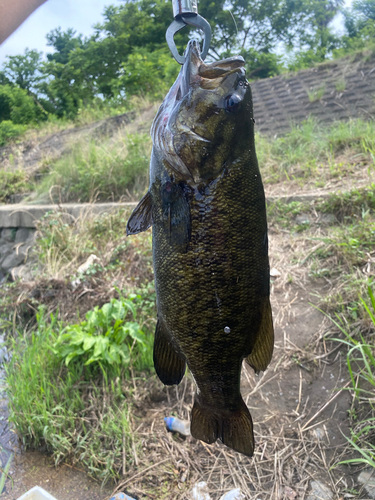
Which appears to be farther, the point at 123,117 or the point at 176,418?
the point at 123,117

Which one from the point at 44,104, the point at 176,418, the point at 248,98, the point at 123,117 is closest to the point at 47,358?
the point at 176,418

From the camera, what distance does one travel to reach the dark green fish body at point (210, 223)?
96 centimetres

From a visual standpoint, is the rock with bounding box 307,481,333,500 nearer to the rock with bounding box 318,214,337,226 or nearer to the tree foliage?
the rock with bounding box 318,214,337,226

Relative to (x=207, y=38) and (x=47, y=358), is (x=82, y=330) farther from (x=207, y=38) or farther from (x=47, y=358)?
(x=207, y=38)

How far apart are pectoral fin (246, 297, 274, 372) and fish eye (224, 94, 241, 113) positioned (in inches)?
23.7

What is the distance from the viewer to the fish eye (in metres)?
0.98

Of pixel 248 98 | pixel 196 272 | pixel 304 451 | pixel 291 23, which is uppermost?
pixel 291 23

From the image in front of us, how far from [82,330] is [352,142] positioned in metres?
4.78

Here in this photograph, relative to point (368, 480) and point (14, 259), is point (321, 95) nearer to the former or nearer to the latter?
point (14, 259)

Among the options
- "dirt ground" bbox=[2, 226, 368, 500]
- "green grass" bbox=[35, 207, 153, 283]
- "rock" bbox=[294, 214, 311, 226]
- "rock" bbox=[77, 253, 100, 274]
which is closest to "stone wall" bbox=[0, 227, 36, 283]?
"green grass" bbox=[35, 207, 153, 283]

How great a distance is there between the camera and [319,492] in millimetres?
1975

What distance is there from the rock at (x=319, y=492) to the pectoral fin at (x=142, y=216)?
6.47ft

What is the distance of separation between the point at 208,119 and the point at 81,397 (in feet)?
8.88

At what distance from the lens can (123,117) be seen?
37.6 ft
